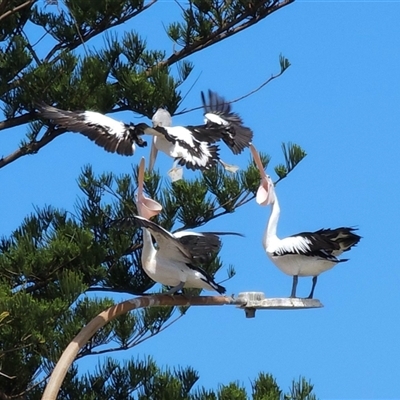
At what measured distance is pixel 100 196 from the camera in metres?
4.50

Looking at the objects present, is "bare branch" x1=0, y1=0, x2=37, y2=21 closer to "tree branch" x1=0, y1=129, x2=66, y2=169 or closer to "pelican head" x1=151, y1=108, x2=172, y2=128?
"tree branch" x1=0, y1=129, x2=66, y2=169

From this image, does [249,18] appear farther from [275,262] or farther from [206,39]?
[275,262]

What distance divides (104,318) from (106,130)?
47 centimetres

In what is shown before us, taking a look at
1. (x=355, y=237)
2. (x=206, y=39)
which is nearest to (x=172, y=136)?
(x=355, y=237)

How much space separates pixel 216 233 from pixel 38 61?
1689 mm

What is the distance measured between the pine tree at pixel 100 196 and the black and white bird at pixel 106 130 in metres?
1.11

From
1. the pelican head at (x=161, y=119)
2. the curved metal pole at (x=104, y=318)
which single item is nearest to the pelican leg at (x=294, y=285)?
the curved metal pole at (x=104, y=318)

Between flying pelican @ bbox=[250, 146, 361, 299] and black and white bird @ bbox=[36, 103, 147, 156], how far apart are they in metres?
0.39

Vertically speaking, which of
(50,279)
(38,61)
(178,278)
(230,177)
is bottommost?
(178,278)

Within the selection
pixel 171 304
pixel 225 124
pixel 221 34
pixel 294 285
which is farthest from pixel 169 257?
pixel 221 34

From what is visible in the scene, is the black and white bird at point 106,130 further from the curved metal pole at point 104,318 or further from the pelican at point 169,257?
the curved metal pole at point 104,318

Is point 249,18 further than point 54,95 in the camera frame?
Yes

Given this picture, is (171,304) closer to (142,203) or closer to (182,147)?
(142,203)

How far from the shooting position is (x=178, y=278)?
2982 millimetres
